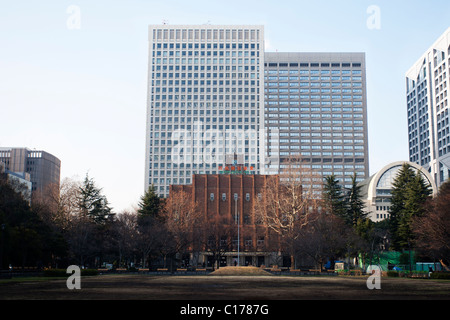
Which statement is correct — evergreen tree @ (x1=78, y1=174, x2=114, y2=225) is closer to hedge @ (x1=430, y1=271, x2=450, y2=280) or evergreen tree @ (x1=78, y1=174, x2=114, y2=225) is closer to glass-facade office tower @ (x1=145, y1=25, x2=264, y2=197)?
hedge @ (x1=430, y1=271, x2=450, y2=280)

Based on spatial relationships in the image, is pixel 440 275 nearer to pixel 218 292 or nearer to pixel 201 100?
pixel 218 292

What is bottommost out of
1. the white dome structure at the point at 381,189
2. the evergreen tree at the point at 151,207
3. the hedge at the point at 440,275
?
the hedge at the point at 440,275

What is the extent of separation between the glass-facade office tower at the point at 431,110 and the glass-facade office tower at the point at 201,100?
5193cm

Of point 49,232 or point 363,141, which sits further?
point 363,141

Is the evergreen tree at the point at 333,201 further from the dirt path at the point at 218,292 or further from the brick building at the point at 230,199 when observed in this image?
the dirt path at the point at 218,292

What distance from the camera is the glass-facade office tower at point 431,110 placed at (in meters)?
133

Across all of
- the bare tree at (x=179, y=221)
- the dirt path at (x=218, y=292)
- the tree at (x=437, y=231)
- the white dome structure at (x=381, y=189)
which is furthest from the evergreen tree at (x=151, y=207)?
the dirt path at (x=218, y=292)

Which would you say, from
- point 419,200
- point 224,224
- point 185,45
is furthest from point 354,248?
point 185,45

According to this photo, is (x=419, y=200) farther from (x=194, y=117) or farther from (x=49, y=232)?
(x=194, y=117)

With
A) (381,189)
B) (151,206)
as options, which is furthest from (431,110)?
(151,206)

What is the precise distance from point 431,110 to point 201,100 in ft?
245

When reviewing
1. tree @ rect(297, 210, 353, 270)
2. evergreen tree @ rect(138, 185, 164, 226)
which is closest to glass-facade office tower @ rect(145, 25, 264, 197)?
evergreen tree @ rect(138, 185, 164, 226)
